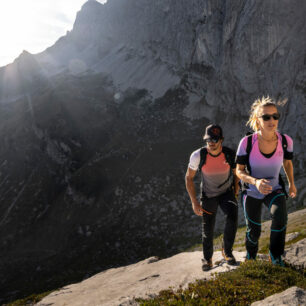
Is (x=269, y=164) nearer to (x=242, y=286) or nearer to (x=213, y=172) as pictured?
(x=213, y=172)

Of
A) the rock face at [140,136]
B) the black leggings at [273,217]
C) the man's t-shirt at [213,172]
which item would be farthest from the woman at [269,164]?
the rock face at [140,136]

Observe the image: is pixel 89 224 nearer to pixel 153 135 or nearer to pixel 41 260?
pixel 41 260

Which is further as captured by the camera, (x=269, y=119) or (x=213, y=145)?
(x=213, y=145)

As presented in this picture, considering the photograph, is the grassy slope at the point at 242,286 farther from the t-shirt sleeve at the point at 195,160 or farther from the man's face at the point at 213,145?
the man's face at the point at 213,145

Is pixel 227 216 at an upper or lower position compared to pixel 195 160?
lower

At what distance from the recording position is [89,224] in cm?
3105

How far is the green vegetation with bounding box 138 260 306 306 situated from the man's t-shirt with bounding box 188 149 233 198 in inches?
75.6

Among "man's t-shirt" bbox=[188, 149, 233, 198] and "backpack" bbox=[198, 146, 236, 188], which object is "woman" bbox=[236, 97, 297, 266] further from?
"man's t-shirt" bbox=[188, 149, 233, 198]

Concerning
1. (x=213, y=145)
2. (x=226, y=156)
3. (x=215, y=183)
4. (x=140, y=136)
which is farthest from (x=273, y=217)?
(x=140, y=136)

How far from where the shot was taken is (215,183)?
672 cm

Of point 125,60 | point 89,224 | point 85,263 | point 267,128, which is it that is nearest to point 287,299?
point 267,128

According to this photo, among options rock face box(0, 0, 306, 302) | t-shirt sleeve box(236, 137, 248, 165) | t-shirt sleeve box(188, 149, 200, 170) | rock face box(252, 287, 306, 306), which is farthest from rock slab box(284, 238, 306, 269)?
rock face box(0, 0, 306, 302)

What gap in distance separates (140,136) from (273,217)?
36341 millimetres

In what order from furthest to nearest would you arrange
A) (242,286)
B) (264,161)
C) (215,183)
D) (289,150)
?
(215,183) < (289,150) < (264,161) < (242,286)
